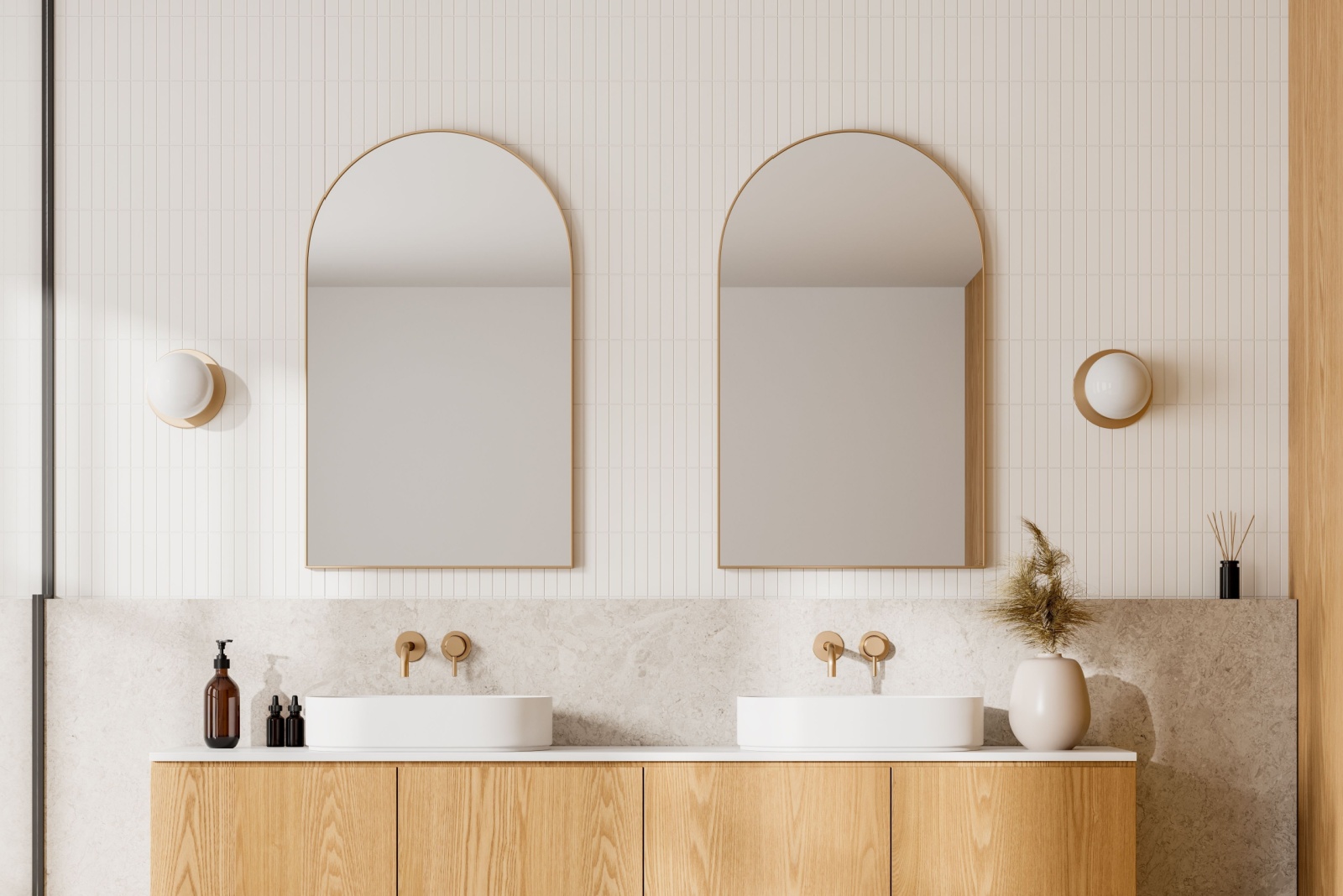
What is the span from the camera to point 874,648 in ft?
7.67

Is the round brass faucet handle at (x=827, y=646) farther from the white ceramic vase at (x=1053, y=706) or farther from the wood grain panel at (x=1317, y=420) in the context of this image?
the wood grain panel at (x=1317, y=420)

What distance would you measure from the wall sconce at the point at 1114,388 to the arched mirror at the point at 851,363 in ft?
0.75

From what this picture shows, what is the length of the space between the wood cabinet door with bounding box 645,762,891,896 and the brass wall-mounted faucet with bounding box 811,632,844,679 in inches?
11.5

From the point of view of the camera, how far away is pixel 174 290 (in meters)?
2.43

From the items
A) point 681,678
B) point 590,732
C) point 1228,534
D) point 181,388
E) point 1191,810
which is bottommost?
point 1191,810

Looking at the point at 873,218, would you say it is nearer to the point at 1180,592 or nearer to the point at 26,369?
the point at 1180,592

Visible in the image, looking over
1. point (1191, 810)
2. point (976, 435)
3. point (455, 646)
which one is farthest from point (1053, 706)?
point (455, 646)

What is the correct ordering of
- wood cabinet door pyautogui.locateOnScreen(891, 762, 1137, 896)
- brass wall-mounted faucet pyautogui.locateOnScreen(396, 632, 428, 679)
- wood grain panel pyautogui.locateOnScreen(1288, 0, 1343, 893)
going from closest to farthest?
wood cabinet door pyautogui.locateOnScreen(891, 762, 1137, 896) < wood grain panel pyautogui.locateOnScreen(1288, 0, 1343, 893) < brass wall-mounted faucet pyautogui.locateOnScreen(396, 632, 428, 679)

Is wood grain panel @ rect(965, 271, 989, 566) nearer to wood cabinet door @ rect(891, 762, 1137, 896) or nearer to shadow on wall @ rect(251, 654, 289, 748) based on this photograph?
wood cabinet door @ rect(891, 762, 1137, 896)

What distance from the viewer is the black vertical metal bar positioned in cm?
234

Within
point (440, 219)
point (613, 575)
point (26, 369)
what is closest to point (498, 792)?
point (613, 575)

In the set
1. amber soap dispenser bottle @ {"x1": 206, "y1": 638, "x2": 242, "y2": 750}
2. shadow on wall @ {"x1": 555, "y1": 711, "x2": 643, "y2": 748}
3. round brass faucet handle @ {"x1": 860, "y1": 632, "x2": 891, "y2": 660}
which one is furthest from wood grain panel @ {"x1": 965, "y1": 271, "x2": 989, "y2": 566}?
amber soap dispenser bottle @ {"x1": 206, "y1": 638, "x2": 242, "y2": 750}

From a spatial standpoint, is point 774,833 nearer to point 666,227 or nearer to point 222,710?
point 222,710

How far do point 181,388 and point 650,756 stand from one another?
4.05ft
